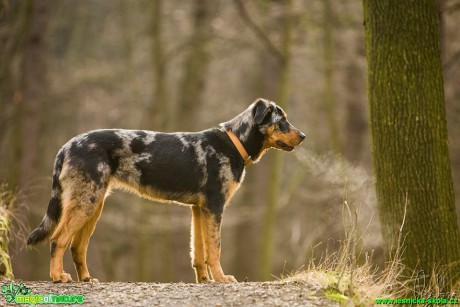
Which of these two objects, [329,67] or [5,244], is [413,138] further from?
[329,67]

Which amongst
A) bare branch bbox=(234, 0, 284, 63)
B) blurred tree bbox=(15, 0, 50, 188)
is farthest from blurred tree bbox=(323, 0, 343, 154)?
blurred tree bbox=(15, 0, 50, 188)

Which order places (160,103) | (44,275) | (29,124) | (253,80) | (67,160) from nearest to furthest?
(67,160)
(29,124)
(160,103)
(44,275)
(253,80)

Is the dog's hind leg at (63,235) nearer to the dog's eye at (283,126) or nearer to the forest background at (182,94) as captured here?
the dog's eye at (283,126)

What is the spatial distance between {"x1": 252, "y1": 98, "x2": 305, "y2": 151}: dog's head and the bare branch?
24.4 ft

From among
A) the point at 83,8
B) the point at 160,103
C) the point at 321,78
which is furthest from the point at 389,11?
the point at 83,8

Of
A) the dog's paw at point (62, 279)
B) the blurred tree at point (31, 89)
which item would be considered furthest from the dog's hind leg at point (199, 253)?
the blurred tree at point (31, 89)

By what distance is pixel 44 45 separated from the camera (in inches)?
623

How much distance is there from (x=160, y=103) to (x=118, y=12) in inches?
165

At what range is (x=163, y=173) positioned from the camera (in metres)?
8.17

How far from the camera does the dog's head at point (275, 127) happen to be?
8.48m

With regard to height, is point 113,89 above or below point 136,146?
above

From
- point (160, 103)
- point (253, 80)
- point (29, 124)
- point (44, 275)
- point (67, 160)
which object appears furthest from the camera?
point (253, 80)

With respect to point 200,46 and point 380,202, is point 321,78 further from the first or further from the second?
point 380,202
